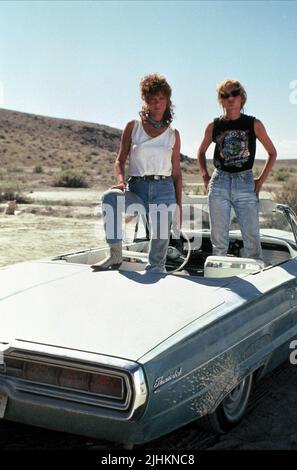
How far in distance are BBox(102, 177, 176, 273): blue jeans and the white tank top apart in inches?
3.0

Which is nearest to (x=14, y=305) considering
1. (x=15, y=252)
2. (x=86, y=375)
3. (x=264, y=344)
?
(x=86, y=375)

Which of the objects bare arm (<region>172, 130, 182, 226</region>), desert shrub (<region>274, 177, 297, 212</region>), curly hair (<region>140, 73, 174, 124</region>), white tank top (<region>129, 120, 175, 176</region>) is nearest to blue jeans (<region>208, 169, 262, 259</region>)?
bare arm (<region>172, 130, 182, 226</region>)

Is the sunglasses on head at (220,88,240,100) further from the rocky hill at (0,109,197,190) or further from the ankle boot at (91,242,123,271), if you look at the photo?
the rocky hill at (0,109,197,190)

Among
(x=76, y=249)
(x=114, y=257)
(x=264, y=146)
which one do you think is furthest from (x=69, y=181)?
(x=114, y=257)

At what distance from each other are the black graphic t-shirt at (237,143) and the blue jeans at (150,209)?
674 millimetres

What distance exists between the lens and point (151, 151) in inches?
168

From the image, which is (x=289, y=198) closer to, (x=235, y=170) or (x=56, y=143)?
(x=235, y=170)

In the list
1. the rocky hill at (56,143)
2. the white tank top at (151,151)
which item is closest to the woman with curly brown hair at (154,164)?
the white tank top at (151,151)

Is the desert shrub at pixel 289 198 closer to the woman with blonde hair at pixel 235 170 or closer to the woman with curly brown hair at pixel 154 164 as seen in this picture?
the woman with blonde hair at pixel 235 170

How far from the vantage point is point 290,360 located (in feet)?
14.0

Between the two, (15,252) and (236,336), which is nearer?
(236,336)
